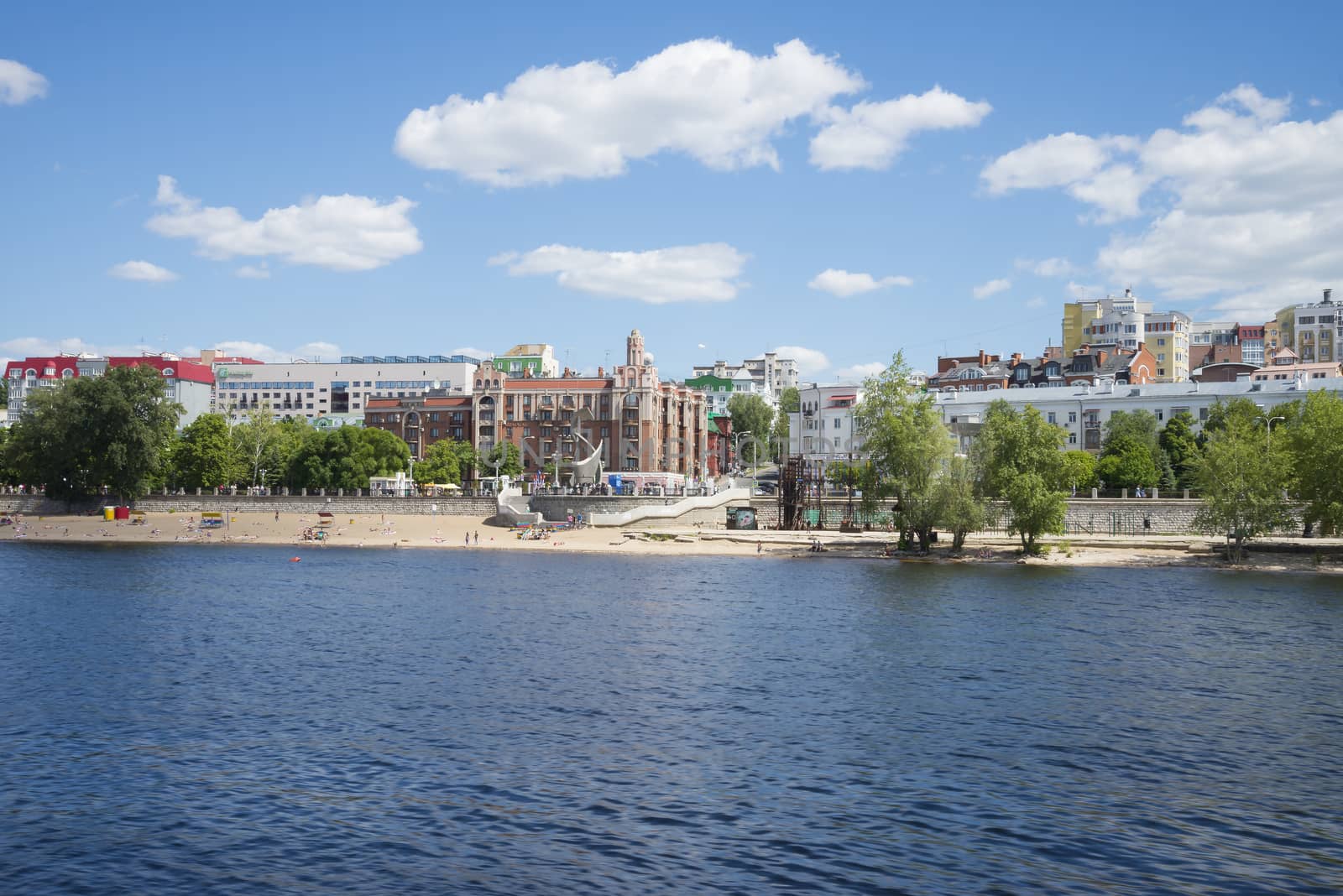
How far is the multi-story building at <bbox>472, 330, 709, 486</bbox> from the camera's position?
173000mm

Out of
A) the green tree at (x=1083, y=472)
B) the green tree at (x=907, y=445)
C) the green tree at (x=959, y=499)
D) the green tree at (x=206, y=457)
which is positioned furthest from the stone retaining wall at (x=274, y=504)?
the green tree at (x=1083, y=472)

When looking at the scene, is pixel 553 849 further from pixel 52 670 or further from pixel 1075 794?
pixel 52 670

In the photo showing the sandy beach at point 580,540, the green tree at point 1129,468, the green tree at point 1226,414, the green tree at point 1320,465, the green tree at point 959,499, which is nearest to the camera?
the green tree at point 1320,465

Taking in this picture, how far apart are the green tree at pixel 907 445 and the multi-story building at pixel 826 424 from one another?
57.2m

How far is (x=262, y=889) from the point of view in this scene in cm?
2086

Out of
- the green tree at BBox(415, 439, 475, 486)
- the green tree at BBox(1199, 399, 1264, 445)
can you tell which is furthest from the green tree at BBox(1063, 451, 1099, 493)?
the green tree at BBox(415, 439, 475, 486)

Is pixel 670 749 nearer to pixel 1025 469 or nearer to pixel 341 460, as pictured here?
pixel 1025 469

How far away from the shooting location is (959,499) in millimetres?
86125

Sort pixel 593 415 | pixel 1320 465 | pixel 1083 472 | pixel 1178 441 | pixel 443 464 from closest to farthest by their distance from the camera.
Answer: pixel 1320 465, pixel 1083 472, pixel 1178 441, pixel 443 464, pixel 593 415

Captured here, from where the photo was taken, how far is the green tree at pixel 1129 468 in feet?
385

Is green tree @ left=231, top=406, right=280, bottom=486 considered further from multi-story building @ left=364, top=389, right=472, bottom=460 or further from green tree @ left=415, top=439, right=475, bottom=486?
multi-story building @ left=364, top=389, right=472, bottom=460

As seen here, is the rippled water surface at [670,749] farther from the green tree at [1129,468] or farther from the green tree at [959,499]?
the green tree at [1129,468]

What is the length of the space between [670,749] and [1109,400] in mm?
125949

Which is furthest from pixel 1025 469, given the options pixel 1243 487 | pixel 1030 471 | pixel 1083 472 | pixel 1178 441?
pixel 1178 441
